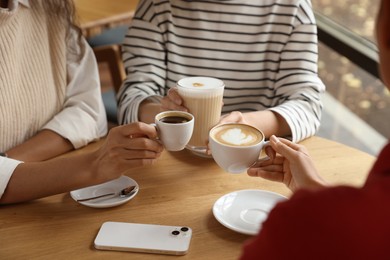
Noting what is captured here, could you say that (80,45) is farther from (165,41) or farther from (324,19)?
(324,19)

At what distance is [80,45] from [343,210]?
119cm

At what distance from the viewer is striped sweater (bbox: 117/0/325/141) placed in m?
1.53

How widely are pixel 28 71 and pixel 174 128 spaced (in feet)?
1.94

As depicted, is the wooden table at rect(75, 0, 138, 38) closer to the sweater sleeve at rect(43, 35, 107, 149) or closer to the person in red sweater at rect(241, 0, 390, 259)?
the sweater sleeve at rect(43, 35, 107, 149)

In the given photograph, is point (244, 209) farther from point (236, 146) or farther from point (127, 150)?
point (127, 150)

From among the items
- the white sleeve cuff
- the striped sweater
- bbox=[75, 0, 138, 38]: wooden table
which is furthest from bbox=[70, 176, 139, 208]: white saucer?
bbox=[75, 0, 138, 38]: wooden table

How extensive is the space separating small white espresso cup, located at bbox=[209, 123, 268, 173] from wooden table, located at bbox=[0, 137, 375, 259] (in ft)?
0.40

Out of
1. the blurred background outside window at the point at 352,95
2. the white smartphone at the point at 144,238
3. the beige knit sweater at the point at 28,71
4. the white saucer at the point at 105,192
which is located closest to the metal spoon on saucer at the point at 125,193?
the white saucer at the point at 105,192

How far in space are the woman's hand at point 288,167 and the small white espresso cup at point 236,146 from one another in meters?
0.04

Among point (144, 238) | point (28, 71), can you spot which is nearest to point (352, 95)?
point (28, 71)

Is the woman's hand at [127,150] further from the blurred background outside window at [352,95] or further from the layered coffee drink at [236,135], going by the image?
the blurred background outside window at [352,95]


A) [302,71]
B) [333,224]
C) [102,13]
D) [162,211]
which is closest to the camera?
[333,224]

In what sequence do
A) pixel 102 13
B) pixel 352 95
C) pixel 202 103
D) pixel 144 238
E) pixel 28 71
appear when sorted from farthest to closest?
pixel 352 95, pixel 102 13, pixel 28 71, pixel 202 103, pixel 144 238

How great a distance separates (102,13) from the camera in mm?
2877
